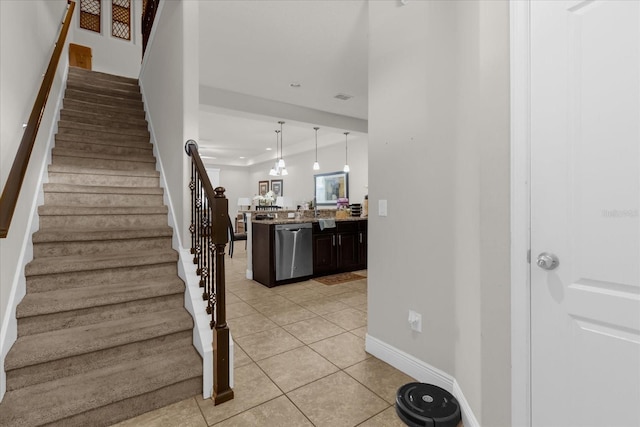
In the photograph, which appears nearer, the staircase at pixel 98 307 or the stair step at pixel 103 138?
the staircase at pixel 98 307

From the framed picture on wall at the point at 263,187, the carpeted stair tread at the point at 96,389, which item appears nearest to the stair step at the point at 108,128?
the carpeted stair tread at the point at 96,389

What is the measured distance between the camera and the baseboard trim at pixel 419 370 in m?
1.66

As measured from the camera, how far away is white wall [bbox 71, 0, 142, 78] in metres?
6.78

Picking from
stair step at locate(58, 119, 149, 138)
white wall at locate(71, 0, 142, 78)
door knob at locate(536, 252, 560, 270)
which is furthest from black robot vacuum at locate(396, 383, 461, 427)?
white wall at locate(71, 0, 142, 78)

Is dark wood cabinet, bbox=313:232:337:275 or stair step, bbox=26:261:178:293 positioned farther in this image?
dark wood cabinet, bbox=313:232:337:275

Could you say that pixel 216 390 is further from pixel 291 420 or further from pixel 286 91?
pixel 286 91

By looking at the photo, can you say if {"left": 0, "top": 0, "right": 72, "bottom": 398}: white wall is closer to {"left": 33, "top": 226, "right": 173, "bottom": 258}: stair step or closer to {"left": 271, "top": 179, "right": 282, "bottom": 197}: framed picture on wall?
{"left": 33, "top": 226, "right": 173, "bottom": 258}: stair step

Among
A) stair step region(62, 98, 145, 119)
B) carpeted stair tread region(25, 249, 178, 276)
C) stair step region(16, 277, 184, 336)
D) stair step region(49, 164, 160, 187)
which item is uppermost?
stair step region(62, 98, 145, 119)

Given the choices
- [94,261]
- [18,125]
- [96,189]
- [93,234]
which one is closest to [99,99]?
[96,189]

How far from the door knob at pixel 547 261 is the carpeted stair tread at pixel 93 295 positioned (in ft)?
7.61

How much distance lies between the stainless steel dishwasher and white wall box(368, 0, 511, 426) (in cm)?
218

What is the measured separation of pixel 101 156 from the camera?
11.6 feet

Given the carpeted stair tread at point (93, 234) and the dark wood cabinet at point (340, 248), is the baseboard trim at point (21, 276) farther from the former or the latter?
the dark wood cabinet at point (340, 248)

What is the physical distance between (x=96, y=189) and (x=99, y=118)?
59.4 inches
